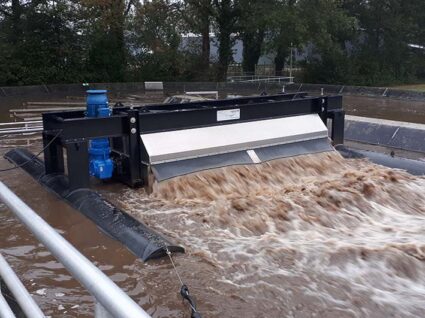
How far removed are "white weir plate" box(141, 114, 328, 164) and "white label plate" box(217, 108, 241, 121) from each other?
0.13m

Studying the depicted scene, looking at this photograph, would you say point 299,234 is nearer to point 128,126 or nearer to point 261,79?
point 128,126

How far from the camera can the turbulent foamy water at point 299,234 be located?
15.1 ft

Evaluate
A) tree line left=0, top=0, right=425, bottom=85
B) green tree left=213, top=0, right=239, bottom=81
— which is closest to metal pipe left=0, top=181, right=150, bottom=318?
tree line left=0, top=0, right=425, bottom=85

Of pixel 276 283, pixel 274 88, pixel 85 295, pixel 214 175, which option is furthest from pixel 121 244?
pixel 274 88

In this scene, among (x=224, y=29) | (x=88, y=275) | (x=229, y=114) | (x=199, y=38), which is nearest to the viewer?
(x=88, y=275)

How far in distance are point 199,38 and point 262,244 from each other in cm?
3006

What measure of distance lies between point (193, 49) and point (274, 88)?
7707 mm

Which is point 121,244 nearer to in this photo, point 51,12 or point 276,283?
point 276,283

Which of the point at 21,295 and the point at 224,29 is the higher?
the point at 224,29

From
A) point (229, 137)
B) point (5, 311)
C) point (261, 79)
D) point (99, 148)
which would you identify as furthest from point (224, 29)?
point (5, 311)

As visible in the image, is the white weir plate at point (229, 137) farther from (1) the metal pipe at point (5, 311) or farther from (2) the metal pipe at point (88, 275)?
(2) the metal pipe at point (88, 275)

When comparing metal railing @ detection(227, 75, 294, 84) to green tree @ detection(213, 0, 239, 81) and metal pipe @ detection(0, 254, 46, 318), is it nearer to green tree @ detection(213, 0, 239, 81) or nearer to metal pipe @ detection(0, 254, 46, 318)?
green tree @ detection(213, 0, 239, 81)

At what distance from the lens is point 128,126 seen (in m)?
7.81

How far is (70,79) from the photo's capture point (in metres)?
30.1
